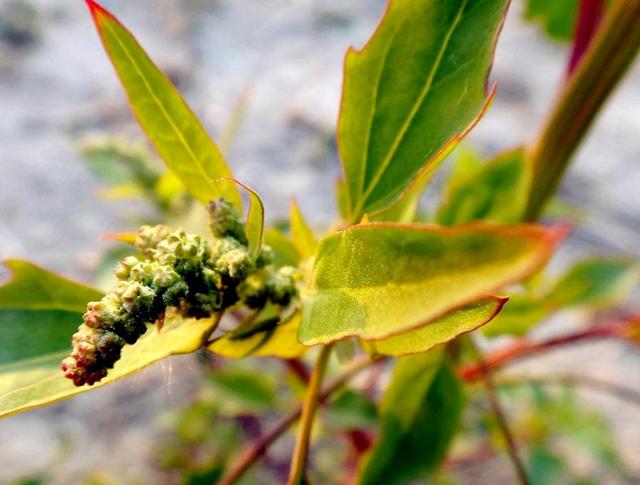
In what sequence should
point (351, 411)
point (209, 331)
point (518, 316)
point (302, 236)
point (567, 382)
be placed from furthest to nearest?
point (567, 382) < point (351, 411) < point (518, 316) < point (302, 236) < point (209, 331)

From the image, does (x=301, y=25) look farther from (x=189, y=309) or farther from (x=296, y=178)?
(x=189, y=309)

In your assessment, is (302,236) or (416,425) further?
(416,425)

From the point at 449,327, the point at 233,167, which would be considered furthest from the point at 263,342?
the point at 233,167

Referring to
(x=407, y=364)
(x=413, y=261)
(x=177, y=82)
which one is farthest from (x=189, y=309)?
(x=177, y=82)

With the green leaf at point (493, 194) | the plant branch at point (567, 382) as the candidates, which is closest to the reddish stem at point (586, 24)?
the green leaf at point (493, 194)

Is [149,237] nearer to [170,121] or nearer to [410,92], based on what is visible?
[170,121]

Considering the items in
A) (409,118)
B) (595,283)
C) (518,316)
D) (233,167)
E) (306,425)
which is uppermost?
(409,118)

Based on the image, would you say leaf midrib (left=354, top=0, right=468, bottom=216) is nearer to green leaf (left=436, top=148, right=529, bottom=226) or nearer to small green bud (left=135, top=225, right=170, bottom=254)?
small green bud (left=135, top=225, right=170, bottom=254)

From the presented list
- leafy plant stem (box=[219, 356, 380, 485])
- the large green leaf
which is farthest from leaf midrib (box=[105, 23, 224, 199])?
the large green leaf
